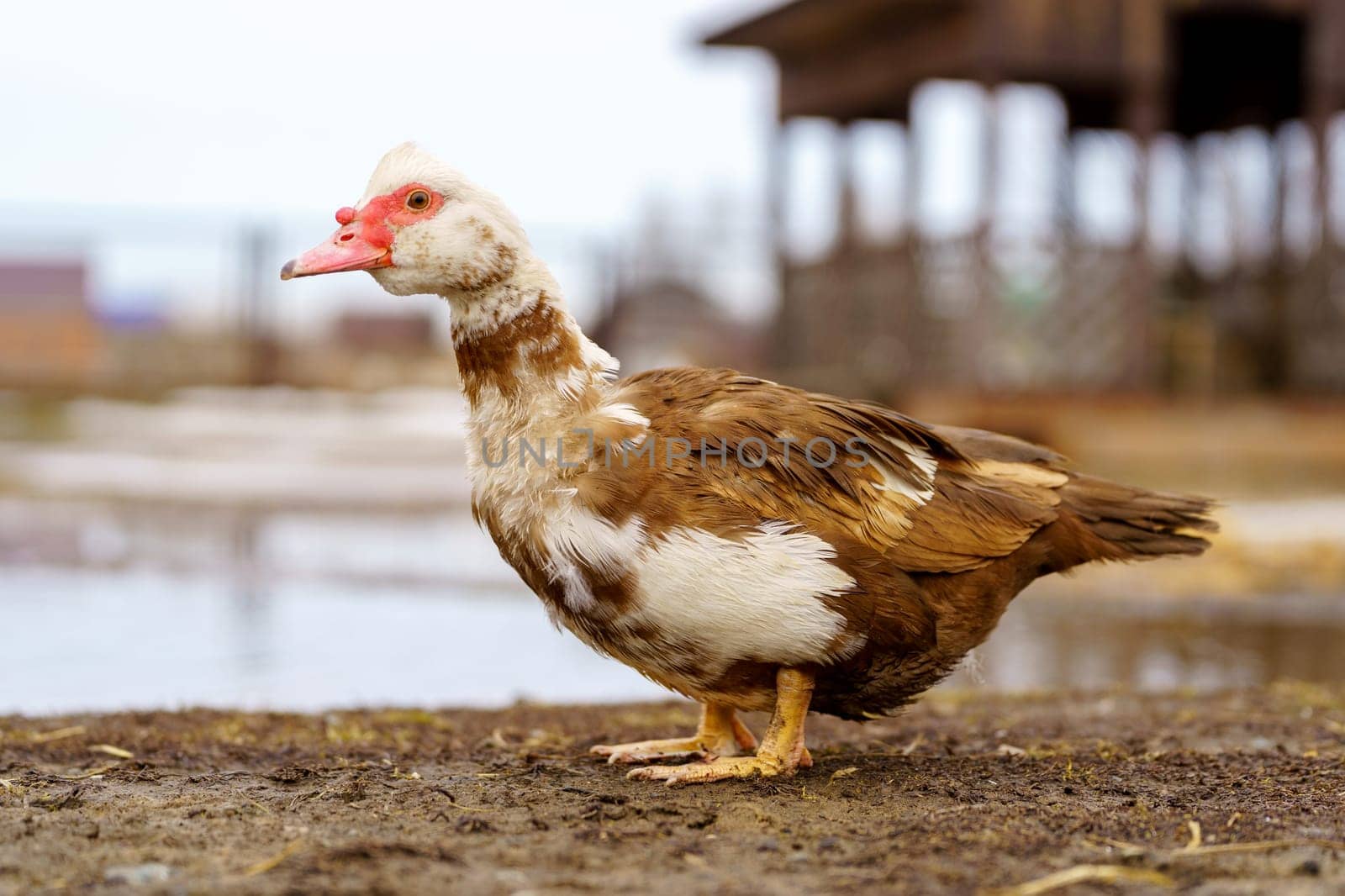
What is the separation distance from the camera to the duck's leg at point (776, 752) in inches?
153

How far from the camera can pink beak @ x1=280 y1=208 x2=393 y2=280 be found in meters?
3.82

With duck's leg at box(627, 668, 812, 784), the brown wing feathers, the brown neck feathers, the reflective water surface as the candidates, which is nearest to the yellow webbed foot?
duck's leg at box(627, 668, 812, 784)

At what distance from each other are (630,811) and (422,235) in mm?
1584

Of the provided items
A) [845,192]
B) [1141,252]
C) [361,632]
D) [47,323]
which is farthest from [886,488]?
[47,323]

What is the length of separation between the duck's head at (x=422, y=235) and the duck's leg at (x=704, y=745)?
1.43 meters

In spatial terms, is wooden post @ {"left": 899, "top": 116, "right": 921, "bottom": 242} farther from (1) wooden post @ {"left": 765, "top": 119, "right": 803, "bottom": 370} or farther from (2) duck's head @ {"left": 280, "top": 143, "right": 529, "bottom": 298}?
(2) duck's head @ {"left": 280, "top": 143, "right": 529, "bottom": 298}

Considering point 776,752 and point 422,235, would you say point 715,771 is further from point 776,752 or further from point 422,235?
point 422,235

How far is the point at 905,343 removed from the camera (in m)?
14.2

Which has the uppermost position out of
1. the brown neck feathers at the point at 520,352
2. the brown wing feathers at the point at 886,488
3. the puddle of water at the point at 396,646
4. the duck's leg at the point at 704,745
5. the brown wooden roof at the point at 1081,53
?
the brown wooden roof at the point at 1081,53

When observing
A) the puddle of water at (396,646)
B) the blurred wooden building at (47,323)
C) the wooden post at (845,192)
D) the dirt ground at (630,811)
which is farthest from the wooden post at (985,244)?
the blurred wooden building at (47,323)

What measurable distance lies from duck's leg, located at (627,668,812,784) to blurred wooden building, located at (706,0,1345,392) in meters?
9.04

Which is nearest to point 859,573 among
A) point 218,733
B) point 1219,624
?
point 218,733

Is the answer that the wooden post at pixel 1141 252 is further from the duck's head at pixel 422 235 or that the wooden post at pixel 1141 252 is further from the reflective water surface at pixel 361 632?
the duck's head at pixel 422 235

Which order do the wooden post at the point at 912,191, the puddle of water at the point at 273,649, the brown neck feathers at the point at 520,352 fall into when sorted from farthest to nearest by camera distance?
the wooden post at the point at 912,191, the puddle of water at the point at 273,649, the brown neck feathers at the point at 520,352
